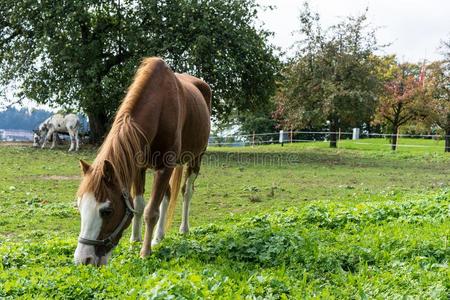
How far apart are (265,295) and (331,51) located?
2768 cm

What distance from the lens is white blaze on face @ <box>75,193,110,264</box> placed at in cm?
380

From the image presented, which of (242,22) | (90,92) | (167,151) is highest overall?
(242,22)

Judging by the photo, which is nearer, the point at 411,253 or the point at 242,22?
the point at 411,253

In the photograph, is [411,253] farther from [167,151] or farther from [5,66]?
[5,66]

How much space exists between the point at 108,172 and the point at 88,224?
46 centimetres

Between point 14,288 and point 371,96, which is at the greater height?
point 371,96

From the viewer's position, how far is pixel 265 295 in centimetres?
345

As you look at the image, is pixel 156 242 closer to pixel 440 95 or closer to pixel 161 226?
pixel 161 226

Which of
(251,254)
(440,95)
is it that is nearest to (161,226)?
(251,254)

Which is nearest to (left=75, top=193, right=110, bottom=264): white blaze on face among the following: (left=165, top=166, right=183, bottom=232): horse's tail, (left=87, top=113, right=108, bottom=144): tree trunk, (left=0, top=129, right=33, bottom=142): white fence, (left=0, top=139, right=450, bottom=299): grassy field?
(left=0, top=139, right=450, bottom=299): grassy field

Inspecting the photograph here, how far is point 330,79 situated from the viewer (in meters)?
28.5

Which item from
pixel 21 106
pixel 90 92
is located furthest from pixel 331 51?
pixel 21 106

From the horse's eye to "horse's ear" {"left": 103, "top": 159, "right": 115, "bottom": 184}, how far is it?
9.1 inches

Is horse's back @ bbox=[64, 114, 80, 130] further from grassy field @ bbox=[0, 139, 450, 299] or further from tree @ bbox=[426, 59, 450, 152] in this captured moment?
tree @ bbox=[426, 59, 450, 152]
